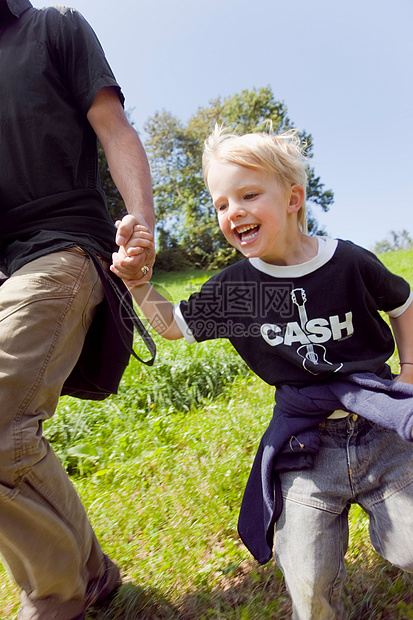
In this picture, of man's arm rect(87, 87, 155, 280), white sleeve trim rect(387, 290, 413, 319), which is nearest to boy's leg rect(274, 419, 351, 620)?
white sleeve trim rect(387, 290, 413, 319)

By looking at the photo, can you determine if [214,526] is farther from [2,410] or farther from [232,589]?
[2,410]

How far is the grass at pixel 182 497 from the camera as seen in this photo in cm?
186

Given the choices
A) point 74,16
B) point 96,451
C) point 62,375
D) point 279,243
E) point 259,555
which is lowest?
point 96,451

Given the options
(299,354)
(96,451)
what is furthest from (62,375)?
(96,451)

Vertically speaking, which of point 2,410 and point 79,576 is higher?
point 2,410

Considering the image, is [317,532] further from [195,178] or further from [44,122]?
[195,178]

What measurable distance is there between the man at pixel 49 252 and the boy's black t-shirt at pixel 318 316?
1.51 feet

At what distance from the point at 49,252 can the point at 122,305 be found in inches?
12.9

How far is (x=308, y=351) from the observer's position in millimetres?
1708

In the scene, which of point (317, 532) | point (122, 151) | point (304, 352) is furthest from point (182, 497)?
point (122, 151)

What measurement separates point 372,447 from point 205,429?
1670mm

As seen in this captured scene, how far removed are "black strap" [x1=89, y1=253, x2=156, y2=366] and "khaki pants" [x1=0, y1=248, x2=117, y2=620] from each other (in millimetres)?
46

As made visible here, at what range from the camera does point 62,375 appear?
1.50 meters

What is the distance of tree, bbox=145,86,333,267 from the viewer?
27.5 meters
